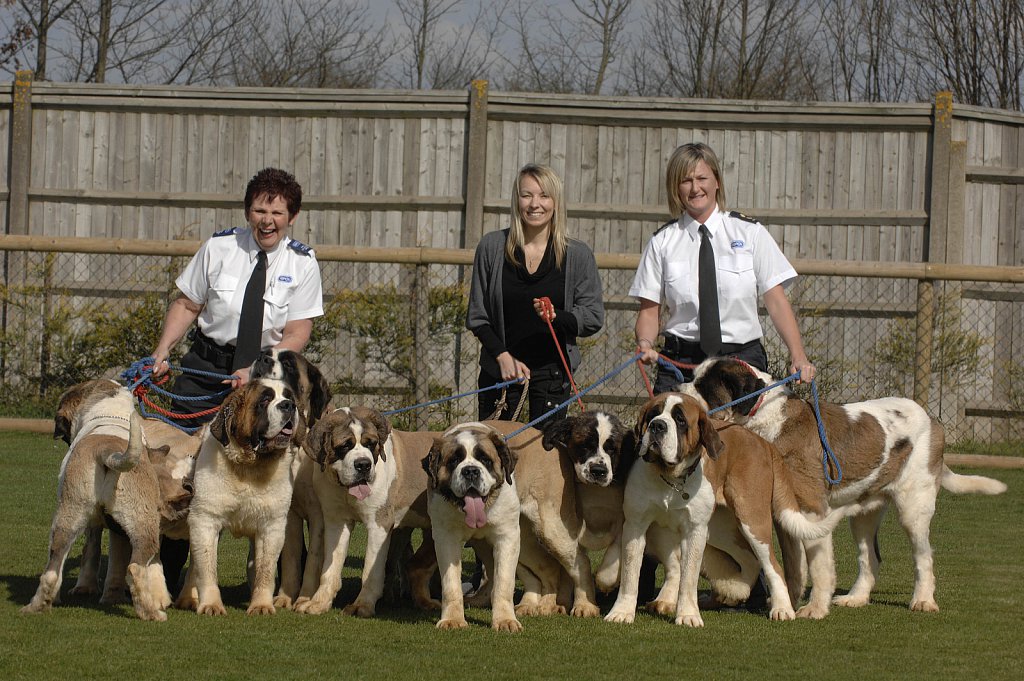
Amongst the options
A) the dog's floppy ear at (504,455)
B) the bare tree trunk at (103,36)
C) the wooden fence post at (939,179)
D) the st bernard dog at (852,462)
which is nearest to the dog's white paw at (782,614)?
the st bernard dog at (852,462)

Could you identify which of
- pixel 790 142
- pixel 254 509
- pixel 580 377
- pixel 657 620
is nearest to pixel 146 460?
pixel 254 509

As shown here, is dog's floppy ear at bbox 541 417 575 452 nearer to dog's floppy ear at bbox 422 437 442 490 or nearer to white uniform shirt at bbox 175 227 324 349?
dog's floppy ear at bbox 422 437 442 490

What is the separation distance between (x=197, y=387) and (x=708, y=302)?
276cm

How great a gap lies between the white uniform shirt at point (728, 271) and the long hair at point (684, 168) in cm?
9

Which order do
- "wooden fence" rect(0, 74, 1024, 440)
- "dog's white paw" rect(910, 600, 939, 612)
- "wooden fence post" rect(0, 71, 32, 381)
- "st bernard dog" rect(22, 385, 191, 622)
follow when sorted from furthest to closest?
"wooden fence post" rect(0, 71, 32, 381), "wooden fence" rect(0, 74, 1024, 440), "dog's white paw" rect(910, 600, 939, 612), "st bernard dog" rect(22, 385, 191, 622)

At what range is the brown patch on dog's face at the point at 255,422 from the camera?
251 inches

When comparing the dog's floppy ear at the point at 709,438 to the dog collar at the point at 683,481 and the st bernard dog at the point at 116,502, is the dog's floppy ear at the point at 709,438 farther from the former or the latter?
the st bernard dog at the point at 116,502

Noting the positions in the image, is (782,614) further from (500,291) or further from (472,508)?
(500,291)

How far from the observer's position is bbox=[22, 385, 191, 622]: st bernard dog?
6086 mm

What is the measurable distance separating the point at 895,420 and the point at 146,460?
3.90 metres

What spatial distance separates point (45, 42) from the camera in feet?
83.3

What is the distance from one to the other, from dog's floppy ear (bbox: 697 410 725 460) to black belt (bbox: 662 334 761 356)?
0.78 meters

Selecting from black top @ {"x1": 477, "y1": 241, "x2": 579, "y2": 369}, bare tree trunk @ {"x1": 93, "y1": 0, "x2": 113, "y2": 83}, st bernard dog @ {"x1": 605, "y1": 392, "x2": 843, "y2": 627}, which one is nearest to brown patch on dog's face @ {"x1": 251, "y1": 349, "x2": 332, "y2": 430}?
black top @ {"x1": 477, "y1": 241, "x2": 579, "y2": 369}

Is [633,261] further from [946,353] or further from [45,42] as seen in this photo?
[45,42]
